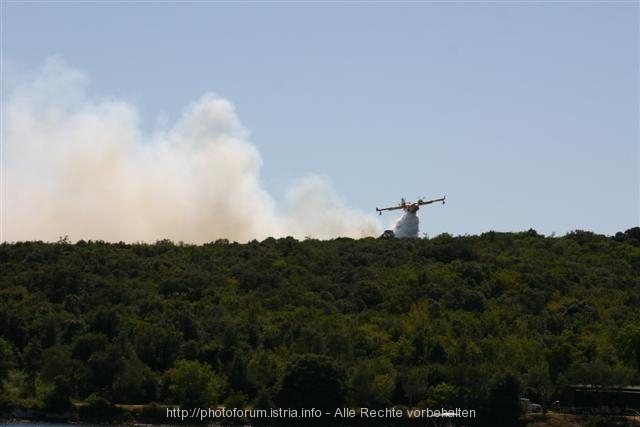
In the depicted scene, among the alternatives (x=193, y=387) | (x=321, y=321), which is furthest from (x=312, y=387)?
(x=321, y=321)

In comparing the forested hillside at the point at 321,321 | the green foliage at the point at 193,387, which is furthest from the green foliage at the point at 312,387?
the green foliage at the point at 193,387

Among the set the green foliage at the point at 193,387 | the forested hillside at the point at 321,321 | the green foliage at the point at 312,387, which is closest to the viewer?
the green foliage at the point at 312,387

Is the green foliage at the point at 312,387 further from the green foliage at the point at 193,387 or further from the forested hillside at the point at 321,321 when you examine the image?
the green foliage at the point at 193,387

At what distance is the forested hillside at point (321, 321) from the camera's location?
120312 millimetres

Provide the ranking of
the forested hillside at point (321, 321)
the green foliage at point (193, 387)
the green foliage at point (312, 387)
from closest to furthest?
the green foliage at point (312, 387)
the green foliage at point (193, 387)
the forested hillside at point (321, 321)

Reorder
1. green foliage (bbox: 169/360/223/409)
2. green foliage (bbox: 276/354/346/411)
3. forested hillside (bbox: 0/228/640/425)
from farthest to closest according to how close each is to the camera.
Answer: forested hillside (bbox: 0/228/640/425) < green foliage (bbox: 169/360/223/409) < green foliage (bbox: 276/354/346/411)

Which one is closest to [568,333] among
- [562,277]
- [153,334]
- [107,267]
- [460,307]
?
[460,307]

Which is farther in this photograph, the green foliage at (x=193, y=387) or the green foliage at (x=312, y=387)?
the green foliage at (x=193, y=387)

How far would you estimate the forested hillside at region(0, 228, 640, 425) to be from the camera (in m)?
120

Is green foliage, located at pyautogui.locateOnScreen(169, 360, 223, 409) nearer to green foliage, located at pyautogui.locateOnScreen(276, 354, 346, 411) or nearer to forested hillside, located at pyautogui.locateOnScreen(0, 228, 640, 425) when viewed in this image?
forested hillside, located at pyautogui.locateOnScreen(0, 228, 640, 425)

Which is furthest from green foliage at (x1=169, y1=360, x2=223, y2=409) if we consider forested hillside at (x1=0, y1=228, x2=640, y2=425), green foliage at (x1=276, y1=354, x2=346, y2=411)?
green foliage at (x1=276, y1=354, x2=346, y2=411)

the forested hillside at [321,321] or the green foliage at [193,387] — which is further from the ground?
the forested hillside at [321,321]

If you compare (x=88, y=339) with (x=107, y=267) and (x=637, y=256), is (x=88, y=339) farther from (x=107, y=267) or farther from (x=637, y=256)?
(x=637, y=256)

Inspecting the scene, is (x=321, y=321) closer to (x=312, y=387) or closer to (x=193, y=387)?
(x=193, y=387)
